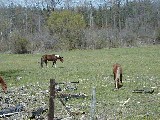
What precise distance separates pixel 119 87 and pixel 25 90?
15.6ft

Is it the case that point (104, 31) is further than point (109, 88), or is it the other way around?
point (104, 31)

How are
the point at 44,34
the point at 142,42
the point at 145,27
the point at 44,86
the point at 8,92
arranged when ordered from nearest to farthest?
the point at 8,92 < the point at 44,86 < the point at 142,42 < the point at 44,34 < the point at 145,27

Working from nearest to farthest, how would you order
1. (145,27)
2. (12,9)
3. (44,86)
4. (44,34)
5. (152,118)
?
(152,118)
(44,86)
(44,34)
(145,27)
(12,9)

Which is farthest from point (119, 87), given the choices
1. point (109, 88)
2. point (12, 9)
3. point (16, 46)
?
point (12, 9)

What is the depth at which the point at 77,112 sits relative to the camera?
12445mm

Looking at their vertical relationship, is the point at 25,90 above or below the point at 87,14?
below

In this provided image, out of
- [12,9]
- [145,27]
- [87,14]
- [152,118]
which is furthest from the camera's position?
[12,9]

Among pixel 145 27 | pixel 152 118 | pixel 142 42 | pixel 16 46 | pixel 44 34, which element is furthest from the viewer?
pixel 145 27

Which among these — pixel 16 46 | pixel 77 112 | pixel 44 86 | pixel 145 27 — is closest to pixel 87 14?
pixel 145 27

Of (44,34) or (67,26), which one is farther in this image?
(44,34)

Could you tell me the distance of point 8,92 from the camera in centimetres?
1794

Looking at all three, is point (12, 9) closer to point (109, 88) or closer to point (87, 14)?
point (87, 14)

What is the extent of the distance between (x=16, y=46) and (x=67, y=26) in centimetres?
1076

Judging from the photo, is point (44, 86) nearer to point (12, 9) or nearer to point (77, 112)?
point (77, 112)
